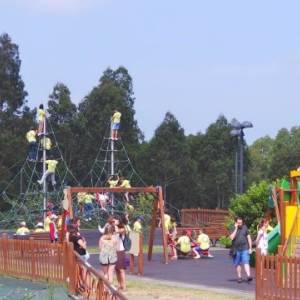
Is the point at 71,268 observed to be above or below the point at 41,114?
below

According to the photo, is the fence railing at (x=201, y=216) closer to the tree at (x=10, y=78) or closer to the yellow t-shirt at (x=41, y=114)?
the yellow t-shirt at (x=41, y=114)

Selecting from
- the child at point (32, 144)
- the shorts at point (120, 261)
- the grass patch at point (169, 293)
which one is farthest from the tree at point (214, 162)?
the shorts at point (120, 261)

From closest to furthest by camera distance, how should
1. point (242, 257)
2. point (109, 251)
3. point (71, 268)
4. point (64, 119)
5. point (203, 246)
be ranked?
point (71, 268), point (109, 251), point (242, 257), point (203, 246), point (64, 119)

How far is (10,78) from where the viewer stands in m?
66.6

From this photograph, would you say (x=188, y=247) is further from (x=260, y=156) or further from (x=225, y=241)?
(x=260, y=156)

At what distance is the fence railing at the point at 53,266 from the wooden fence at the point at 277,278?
9.68ft

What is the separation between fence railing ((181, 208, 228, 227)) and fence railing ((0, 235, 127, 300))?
69.4 feet

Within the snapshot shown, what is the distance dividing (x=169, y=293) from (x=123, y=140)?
4799 centimetres

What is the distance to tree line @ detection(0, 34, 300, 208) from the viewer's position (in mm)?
62344

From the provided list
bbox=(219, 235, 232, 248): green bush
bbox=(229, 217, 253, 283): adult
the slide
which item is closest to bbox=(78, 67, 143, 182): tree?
bbox=(219, 235, 232, 248): green bush

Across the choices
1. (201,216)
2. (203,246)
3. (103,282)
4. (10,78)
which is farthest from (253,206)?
(10,78)

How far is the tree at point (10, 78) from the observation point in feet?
217

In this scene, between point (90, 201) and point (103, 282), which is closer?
point (103, 282)

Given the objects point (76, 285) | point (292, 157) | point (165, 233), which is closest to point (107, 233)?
point (76, 285)
